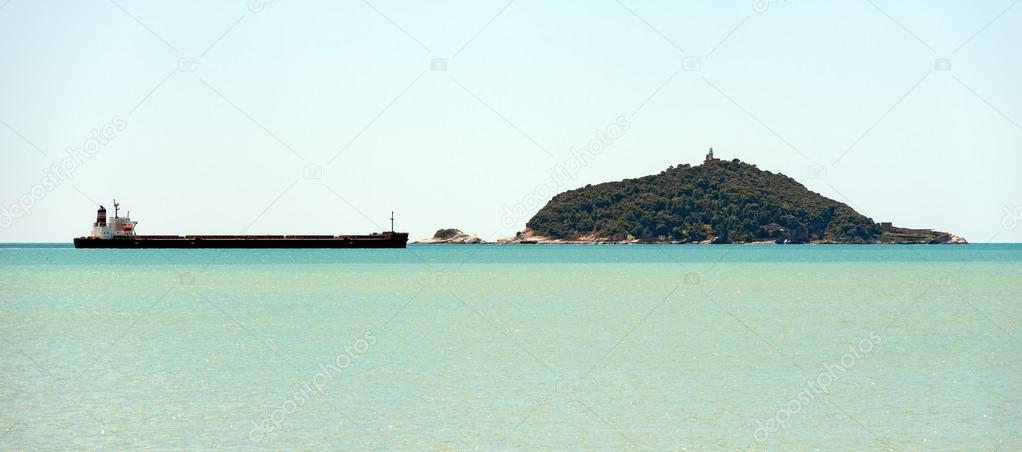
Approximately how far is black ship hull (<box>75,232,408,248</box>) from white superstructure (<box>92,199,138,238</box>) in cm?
104

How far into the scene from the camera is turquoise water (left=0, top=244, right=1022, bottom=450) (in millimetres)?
20969

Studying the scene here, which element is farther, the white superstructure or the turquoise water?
the white superstructure

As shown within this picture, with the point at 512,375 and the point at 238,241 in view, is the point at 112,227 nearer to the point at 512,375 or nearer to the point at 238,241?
the point at 238,241

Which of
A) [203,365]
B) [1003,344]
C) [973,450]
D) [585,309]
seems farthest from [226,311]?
[973,450]

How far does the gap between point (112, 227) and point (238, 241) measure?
23647 millimetres

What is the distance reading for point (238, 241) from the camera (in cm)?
18538

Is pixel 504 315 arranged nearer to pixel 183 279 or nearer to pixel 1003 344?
pixel 1003 344

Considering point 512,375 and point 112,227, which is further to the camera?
point 112,227

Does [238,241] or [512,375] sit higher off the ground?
[238,241]

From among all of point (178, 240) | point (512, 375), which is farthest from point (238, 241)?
point (512, 375)

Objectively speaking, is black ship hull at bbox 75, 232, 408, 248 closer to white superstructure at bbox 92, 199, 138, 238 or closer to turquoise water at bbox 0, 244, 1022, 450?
white superstructure at bbox 92, 199, 138, 238

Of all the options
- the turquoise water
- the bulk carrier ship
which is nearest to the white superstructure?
the bulk carrier ship

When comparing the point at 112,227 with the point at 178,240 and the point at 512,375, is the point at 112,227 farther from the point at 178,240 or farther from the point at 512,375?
the point at 512,375

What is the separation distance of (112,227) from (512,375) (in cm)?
17505
